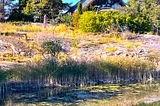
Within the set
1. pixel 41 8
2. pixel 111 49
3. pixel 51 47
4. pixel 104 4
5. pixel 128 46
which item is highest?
pixel 104 4

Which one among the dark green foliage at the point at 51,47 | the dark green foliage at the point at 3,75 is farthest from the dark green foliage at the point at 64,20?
the dark green foliage at the point at 3,75

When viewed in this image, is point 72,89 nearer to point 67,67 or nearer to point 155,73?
point 67,67

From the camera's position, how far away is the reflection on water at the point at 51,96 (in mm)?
11812

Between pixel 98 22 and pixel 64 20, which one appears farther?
pixel 64 20

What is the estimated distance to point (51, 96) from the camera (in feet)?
42.5

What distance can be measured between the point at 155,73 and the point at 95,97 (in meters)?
4.76

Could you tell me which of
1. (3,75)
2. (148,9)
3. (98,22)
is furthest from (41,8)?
(3,75)

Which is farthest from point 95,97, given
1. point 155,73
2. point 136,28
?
point 136,28

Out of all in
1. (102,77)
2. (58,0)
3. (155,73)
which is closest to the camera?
(102,77)

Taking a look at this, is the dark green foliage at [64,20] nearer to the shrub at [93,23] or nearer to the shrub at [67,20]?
the shrub at [67,20]

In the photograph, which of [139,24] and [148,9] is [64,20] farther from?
[148,9]

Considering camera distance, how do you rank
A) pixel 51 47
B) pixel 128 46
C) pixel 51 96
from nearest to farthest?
pixel 51 96, pixel 51 47, pixel 128 46

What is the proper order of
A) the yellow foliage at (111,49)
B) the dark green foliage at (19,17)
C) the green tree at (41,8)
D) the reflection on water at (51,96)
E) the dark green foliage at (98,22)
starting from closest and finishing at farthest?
1. the reflection on water at (51,96)
2. the yellow foliage at (111,49)
3. the dark green foliage at (98,22)
4. the green tree at (41,8)
5. the dark green foliage at (19,17)

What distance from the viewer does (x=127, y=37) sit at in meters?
24.2
